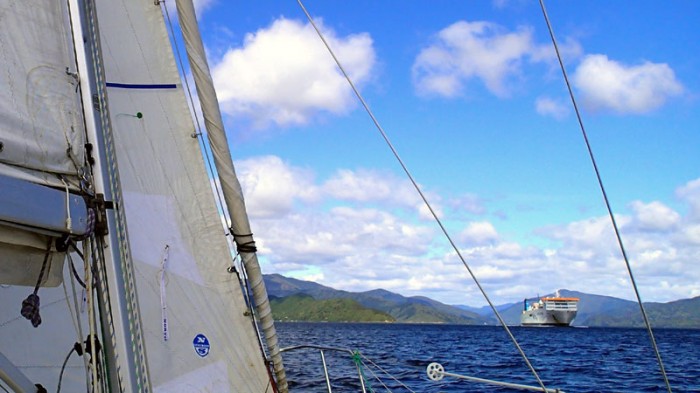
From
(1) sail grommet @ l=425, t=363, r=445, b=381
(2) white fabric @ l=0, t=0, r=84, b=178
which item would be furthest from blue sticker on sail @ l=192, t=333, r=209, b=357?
(1) sail grommet @ l=425, t=363, r=445, b=381

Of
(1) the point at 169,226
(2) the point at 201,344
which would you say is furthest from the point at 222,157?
(2) the point at 201,344

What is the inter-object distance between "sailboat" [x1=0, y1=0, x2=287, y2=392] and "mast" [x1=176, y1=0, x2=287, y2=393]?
0.4 inches

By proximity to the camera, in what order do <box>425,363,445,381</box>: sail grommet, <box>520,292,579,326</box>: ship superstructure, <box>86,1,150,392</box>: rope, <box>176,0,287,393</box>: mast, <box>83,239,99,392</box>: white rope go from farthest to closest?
1. <box>520,292,579,326</box>: ship superstructure
2. <box>425,363,445,381</box>: sail grommet
3. <box>176,0,287,393</box>: mast
4. <box>86,1,150,392</box>: rope
5. <box>83,239,99,392</box>: white rope

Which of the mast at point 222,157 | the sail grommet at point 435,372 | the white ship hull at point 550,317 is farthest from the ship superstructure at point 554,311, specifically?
the mast at point 222,157

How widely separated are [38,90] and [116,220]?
0.69 metres

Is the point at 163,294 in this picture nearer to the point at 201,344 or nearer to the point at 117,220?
the point at 201,344

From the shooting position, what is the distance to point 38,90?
9.82 ft

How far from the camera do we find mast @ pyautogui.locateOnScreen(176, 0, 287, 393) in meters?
5.04

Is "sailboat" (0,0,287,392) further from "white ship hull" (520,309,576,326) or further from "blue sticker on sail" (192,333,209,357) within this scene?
"white ship hull" (520,309,576,326)

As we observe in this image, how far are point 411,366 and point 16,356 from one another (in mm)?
22499

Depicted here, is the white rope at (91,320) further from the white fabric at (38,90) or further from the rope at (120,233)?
the white fabric at (38,90)

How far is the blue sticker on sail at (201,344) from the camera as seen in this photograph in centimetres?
489

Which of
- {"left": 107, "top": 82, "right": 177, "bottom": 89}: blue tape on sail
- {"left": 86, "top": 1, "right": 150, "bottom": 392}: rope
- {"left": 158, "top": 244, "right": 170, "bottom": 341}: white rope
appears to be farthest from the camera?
{"left": 107, "top": 82, "right": 177, "bottom": 89}: blue tape on sail

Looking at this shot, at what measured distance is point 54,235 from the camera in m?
2.76
